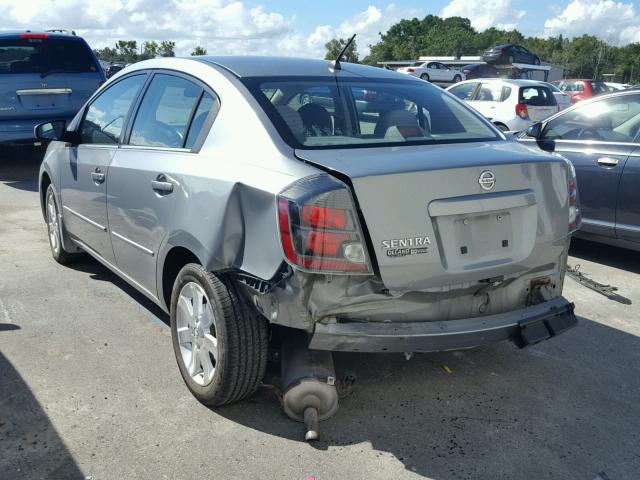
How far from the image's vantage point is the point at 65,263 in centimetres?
552

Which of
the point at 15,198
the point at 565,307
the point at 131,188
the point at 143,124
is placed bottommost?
the point at 15,198

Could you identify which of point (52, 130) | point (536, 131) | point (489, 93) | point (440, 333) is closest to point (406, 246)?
point (440, 333)

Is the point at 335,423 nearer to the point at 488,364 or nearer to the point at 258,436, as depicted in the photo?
the point at 258,436

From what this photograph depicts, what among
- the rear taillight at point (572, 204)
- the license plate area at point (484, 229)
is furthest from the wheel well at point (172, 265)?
the rear taillight at point (572, 204)

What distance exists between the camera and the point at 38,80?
9.52 m

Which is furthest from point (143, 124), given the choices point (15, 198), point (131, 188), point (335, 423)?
point (15, 198)

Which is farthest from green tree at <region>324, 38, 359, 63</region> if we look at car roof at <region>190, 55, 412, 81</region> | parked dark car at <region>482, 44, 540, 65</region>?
parked dark car at <region>482, 44, 540, 65</region>

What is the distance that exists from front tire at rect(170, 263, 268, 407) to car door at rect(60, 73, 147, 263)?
4.06 ft

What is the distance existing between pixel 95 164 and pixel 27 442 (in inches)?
79.2

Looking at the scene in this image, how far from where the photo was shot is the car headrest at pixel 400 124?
3.46 metres

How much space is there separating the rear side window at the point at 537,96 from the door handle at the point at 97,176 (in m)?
11.6

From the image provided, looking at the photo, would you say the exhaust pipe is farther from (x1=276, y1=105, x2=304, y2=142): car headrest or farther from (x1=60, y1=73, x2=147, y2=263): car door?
(x1=60, y1=73, x2=147, y2=263): car door

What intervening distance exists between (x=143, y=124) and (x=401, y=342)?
7.15 feet

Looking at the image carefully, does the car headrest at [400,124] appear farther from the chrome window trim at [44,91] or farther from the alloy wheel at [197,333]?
the chrome window trim at [44,91]
